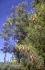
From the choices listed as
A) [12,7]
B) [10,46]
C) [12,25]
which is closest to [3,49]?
[10,46]

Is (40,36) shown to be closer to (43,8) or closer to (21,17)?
(43,8)

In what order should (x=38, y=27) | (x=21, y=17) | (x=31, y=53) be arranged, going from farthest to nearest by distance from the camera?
(x=21, y=17) → (x=38, y=27) → (x=31, y=53)

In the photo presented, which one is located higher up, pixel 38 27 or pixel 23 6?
pixel 23 6

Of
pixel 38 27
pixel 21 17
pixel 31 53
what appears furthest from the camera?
pixel 21 17

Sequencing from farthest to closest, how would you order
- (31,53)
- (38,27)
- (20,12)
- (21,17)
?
(20,12) → (21,17) → (38,27) → (31,53)

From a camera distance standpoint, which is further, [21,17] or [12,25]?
[12,25]

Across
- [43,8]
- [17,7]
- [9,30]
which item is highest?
[17,7]

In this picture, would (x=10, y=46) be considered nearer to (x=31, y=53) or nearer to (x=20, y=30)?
(x=20, y=30)

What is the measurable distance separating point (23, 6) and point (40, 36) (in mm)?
6389

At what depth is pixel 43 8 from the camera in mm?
3652

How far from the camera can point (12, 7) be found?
9117 mm

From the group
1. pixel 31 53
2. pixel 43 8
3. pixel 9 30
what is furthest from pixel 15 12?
pixel 31 53

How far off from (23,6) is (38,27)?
6.37m

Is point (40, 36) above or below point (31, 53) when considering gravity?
above
